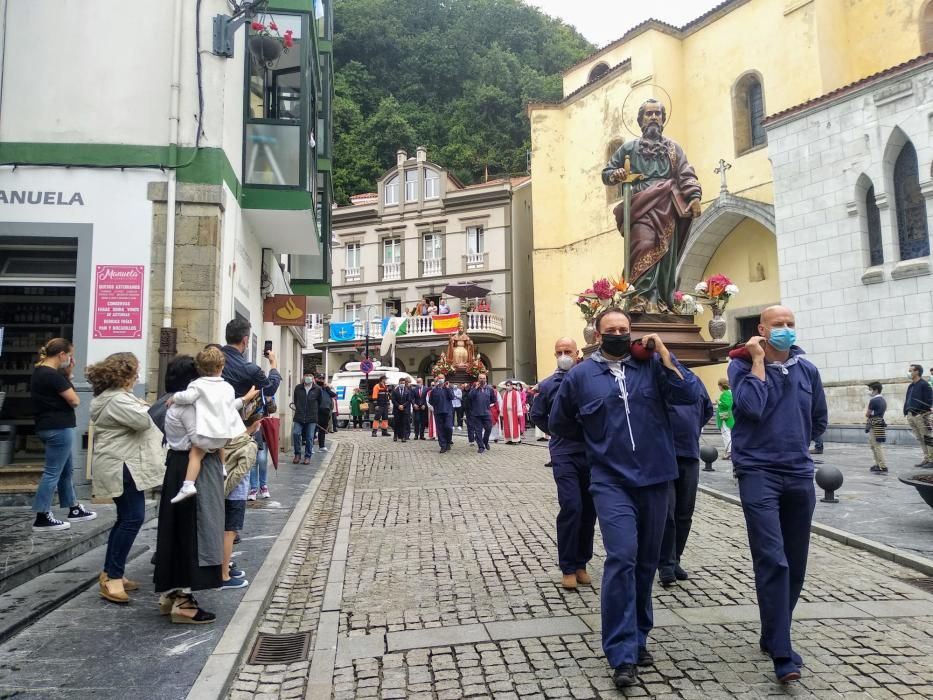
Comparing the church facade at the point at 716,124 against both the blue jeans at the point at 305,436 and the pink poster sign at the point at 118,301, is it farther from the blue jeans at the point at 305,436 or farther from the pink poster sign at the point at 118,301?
the pink poster sign at the point at 118,301

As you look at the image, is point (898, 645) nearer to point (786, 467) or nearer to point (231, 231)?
point (786, 467)

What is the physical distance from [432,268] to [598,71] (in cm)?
1501

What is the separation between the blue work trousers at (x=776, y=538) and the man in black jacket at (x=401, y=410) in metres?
17.2

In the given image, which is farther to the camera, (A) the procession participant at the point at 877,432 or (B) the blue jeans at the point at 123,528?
(A) the procession participant at the point at 877,432

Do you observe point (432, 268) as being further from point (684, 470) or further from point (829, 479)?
point (684, 470)

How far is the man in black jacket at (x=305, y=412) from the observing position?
14.0m

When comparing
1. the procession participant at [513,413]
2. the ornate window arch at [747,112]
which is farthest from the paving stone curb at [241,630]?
the ornate window arch at [747,112]

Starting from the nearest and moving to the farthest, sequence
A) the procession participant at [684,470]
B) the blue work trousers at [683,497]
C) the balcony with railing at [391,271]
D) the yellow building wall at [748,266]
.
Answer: the procession participant at [684,470]
the blue work trousers at [683,497]
the yellow building wall at [748,266]
the balcony with railing at [391,271]

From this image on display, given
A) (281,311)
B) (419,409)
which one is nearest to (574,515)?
(281,311)

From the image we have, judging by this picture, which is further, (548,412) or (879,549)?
(879,549)

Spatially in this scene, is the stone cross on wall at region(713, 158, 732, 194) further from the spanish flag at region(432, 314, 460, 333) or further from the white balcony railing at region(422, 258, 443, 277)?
the white balcony railing at region(422, 258, 443, 277)

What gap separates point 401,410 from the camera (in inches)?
829

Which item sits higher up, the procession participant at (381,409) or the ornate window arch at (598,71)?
the ornate window arch at (598,71)

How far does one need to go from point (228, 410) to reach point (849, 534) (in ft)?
19.0
